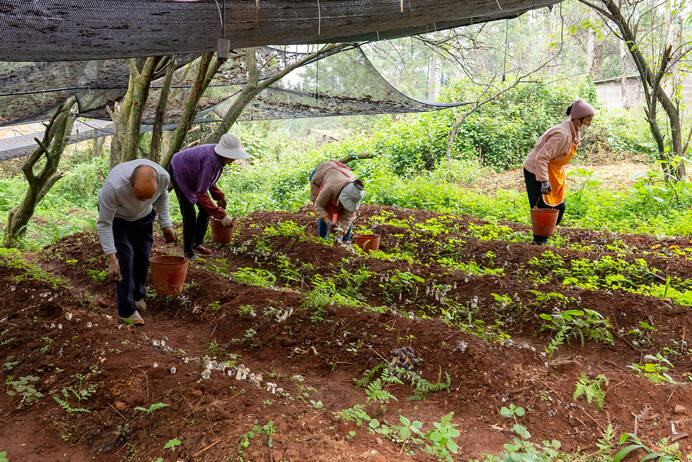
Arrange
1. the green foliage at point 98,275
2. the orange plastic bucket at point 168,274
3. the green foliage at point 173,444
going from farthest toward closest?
the green foliage at point 98,275 → the orange plastic bucket at point 168,274 → the green foliage at point 173,444

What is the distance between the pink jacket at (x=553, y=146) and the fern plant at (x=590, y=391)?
3.23 meters

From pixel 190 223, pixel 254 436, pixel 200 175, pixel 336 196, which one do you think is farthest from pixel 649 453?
pixel 190 223

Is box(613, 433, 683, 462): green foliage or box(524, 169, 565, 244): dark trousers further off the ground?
box(524, 169, 565, 244): dark trousers

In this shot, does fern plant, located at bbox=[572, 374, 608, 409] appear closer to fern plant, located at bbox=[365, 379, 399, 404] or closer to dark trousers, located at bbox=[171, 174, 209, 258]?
fern plant, located at bbox=[365, 379, 399, 404]

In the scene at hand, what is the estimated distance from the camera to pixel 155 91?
7031 millimetres

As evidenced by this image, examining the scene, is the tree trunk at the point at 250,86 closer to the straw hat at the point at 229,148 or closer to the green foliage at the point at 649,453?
the straw hat at the point at 229,148

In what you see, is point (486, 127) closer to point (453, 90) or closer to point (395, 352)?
point (453, 90)

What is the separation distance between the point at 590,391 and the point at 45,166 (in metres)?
6.05

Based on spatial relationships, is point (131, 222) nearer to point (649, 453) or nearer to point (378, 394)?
point (378, 394)

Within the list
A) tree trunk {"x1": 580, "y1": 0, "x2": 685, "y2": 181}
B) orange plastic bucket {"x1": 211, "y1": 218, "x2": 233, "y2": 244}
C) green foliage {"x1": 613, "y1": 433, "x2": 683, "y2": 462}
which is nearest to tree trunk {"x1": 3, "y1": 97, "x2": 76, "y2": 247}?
orange plastic bucket {"x1": 211, "y1": 218, "x2": 233, "y2": 244}

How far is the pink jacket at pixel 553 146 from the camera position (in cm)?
565

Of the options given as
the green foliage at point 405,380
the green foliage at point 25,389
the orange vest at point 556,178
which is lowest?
the green foliage at point 405,380

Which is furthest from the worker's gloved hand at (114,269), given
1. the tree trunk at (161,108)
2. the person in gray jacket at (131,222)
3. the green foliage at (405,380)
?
the tree trunk at (161,108)

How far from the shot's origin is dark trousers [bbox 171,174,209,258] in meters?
5.43
